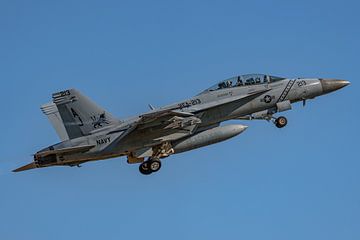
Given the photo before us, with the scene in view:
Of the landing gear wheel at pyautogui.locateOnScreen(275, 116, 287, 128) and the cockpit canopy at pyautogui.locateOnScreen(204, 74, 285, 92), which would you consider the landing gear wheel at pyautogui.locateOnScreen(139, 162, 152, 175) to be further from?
→ the landing gear wheel at pyautogui.locateOnScreen(275, 116, 287, 128)

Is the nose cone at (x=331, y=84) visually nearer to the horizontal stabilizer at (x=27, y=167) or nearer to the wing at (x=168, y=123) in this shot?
the wing at (x=168, y=123)

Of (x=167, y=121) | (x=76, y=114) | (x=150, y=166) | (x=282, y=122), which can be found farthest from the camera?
(x=282, y=122)

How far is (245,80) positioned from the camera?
84.4 feet

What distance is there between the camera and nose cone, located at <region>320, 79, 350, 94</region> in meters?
26.2

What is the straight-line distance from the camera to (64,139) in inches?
989

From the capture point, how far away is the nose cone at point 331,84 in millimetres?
26156

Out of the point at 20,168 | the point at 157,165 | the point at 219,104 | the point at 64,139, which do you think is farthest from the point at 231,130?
the point at 20,168

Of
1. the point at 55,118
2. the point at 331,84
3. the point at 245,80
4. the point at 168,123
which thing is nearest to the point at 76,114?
the point at 55,118

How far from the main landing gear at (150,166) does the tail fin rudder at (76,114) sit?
7.24ft

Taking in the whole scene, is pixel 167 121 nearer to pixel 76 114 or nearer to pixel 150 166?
pixel 150 166

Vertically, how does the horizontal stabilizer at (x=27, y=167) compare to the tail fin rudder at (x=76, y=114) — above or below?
below

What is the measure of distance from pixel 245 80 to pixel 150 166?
17.3 feet

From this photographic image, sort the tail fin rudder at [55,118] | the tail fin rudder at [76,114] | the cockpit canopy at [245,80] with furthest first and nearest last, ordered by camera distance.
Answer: the cockpit canopy at [245,80] < the tail fin rudder at [55,118] < the tail fin rudder at [76,114]

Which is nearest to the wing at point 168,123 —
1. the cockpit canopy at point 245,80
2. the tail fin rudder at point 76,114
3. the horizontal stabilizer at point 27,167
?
the cockpit canopy at point 245,80
